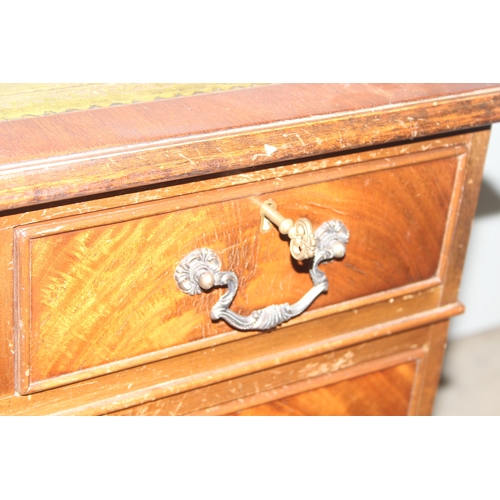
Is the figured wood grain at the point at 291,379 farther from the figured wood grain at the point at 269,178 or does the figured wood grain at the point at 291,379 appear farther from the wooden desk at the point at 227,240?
the figured wood grain at the point at 269,178

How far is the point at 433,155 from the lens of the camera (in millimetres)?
721

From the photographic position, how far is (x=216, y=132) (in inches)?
23.5

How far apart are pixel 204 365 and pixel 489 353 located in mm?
922

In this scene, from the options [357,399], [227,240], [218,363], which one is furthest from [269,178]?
[357,399]

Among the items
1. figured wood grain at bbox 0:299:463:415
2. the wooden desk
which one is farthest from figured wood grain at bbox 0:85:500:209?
figured wood grain at bbox 0:299:463:415

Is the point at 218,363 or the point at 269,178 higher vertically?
the point at 269,178

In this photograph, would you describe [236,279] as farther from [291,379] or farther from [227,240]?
[291,379]

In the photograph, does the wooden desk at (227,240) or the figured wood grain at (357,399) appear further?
the figured wood grain at (357,399)

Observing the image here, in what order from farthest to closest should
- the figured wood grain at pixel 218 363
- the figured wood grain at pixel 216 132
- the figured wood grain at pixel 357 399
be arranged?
1. the figured wood grain at pixel 357 399
2. the figured wood grain at pixel 218 363
3. the figured wood grain at pixel 216 132

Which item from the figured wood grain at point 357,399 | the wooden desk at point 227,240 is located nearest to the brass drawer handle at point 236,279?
the wooden desk at point 227,240

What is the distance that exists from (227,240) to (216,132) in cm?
10

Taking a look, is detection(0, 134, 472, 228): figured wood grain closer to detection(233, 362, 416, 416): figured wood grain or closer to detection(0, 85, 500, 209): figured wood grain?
detection(0, 85, 500, 209): figured wood grain

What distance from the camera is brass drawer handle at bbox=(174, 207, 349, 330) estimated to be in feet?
2.12

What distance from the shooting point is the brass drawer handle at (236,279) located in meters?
0.65
